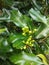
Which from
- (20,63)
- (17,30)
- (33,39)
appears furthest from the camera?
(17,30)

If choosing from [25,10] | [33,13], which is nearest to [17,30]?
[33,13]

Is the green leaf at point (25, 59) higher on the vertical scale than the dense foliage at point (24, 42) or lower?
lower

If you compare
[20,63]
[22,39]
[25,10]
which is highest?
[25,10]

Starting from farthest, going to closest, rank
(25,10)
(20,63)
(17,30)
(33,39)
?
(25,10) → (17,30) → (33,39) → (20,63)

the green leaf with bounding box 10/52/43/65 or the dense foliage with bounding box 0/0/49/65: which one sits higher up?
the dense foliage with bounding box 0/0/49/65

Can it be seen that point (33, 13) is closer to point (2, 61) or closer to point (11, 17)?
point (11, 17)

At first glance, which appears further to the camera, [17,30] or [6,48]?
[17,30]

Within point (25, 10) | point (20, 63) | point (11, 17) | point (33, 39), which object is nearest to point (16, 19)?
point (11, 17)

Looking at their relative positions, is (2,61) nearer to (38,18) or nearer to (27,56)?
(27,56)

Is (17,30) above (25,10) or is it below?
below
